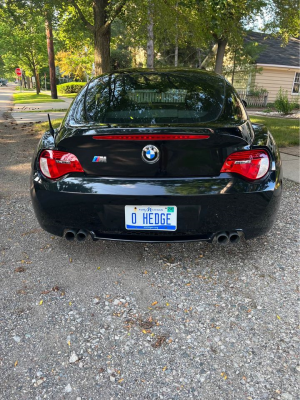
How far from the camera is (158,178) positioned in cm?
235

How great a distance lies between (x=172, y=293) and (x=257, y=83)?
74.4 ft

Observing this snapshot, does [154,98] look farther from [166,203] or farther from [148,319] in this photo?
[148,319]

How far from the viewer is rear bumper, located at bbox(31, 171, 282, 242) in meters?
2.32

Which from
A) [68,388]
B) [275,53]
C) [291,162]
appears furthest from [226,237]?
[275,53]

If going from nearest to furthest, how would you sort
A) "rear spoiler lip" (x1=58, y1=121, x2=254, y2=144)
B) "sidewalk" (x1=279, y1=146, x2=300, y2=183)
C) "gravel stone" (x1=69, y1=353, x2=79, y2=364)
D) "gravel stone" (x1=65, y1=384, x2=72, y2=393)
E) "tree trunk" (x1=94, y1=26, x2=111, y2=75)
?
"gravel stone" (x1=65, y1=384, x2=72, y2=393)
"gravel stone" (x1=69, y1=353, x2=79, y2=364)
"rear spoiler lip" (x1=58, y1=121, x2=254, y2=144)
"sidewalk" (x1=279, y1=146, x2=300, y2=183)
"tree trunk" (x1=94, y1=26, x2=111, y2=75)

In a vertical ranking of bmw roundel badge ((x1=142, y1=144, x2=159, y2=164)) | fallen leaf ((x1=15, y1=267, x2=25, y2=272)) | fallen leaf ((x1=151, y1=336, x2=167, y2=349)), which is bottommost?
fallen leaf ((x1=15, y1=267, x2=25, y2=272))

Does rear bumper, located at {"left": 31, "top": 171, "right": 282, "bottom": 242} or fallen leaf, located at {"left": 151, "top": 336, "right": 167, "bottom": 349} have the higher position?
rear bumper, located at {"left": 31, "top": 171, "right": 282, "bottom": 242}

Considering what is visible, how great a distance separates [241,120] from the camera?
2580 millimetres

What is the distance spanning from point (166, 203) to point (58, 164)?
862mm

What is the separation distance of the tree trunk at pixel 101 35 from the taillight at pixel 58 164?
8226mm

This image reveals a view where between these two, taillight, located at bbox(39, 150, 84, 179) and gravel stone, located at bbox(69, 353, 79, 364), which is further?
taillight, located at bbox(39, 150, 84, 179)

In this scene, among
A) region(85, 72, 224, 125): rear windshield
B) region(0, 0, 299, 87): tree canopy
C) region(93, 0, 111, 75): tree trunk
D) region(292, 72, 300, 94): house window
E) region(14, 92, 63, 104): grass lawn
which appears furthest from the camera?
region(14, 92, 63, 104): grass lawn

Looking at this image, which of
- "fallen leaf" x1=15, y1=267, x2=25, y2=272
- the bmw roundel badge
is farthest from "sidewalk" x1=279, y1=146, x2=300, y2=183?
"fallen leaf" x1=15, y1=267, x2=25, y2=272

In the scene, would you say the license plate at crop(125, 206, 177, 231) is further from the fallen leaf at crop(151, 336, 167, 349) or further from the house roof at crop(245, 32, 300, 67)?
the house roof at crop(245, 32, 300, 67)
